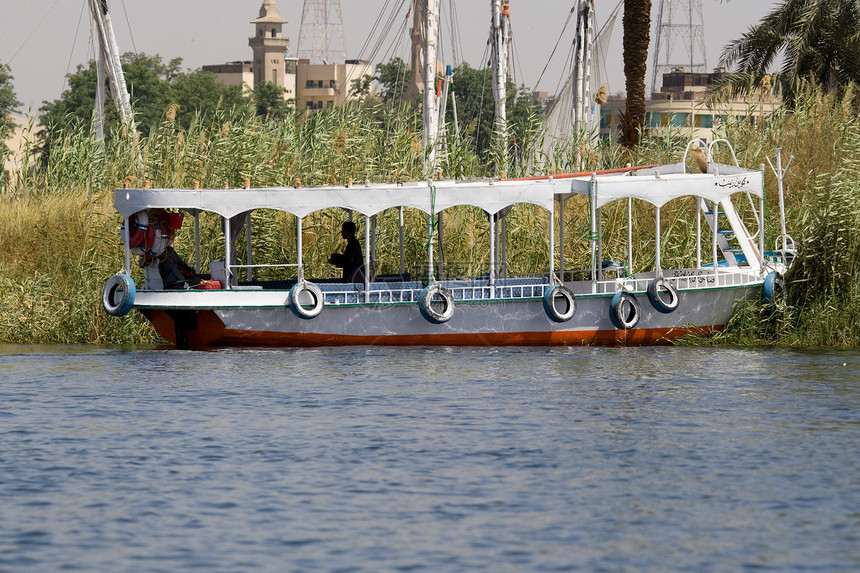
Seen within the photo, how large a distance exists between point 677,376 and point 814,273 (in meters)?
4.68

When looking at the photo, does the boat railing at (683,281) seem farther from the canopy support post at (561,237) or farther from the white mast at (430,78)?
the white mast at (430,78)

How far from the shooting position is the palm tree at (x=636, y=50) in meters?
30.5

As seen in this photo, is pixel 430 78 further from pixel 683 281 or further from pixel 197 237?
pixel 683 281

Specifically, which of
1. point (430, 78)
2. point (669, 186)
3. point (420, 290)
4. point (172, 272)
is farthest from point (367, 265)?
point (430, 78)

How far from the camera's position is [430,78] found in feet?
82.2

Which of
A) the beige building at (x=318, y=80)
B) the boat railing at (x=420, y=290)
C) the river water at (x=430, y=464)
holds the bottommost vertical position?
the river water at (x=430, y=464)

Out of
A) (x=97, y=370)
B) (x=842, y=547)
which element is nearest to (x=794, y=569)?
(x=842, y=547)

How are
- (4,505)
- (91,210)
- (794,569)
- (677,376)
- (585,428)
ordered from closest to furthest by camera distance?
(794,569), (4,505), (585,428), (677,376), (91,210)

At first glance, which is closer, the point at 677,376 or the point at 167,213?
the point at 677,376

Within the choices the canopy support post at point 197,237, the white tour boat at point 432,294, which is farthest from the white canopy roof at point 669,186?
the canopy support post at point 197,237

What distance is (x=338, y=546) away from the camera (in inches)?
402

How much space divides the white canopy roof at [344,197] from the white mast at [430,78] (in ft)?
10.6

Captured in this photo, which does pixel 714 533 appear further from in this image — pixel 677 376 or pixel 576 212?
pixel 576 212

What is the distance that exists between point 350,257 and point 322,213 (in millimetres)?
2282
